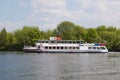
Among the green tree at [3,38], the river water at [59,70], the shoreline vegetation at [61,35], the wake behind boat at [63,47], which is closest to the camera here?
the river water at [59,70]

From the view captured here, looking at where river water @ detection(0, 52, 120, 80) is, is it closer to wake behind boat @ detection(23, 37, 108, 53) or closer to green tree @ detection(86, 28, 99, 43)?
wake behind boat @ detection(23, 37, 108, 53)

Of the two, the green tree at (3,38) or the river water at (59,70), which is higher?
the green tree at (3,38)

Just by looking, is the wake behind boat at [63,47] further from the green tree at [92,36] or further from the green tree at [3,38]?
the green tree at [3,38]

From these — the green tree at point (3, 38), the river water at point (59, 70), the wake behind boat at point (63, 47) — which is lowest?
the river water at point (59, 70)

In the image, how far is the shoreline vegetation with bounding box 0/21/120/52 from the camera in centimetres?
16075

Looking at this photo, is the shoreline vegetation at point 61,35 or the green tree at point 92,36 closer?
the shoreline vegetation at point 61,35

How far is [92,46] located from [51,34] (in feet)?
137

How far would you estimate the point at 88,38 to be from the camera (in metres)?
166

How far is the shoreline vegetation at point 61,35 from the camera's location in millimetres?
160750

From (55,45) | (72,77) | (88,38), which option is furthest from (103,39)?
(72,77)

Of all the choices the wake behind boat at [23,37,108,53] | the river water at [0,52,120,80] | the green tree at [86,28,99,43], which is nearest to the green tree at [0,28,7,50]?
the wake behind boat at [23,37,108,53]

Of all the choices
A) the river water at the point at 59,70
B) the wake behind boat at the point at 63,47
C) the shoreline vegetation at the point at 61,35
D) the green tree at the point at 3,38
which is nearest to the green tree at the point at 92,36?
the shoreline vegetation at the point at 61,35

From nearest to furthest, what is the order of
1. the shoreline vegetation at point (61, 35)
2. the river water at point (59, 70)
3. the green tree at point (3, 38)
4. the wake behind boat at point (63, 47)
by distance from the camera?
1. the river water at point (59, 70)
2. the wake behind boat at point (63, 47)
3. the shoreline vegetation at point (61, 35)
4. the green tree at point (3, 38)

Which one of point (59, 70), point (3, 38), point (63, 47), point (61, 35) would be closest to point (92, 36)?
point (61, 35)
